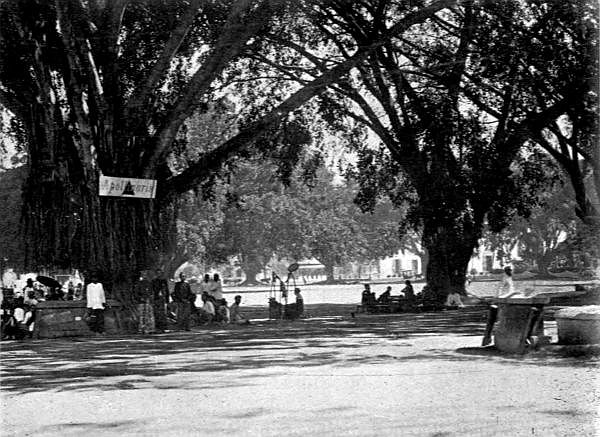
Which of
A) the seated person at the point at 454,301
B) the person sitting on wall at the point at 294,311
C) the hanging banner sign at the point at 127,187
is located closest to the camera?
the hanging banner sign at the point at 127,187

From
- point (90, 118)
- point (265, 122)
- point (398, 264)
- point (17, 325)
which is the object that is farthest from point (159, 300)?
point (398, 264)

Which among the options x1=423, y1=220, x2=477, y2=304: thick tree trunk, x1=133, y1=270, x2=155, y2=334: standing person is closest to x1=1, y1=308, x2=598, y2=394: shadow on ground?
x1=133, y1=270, x2=155, y2=334: standing person

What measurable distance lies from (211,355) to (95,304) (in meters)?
5.17

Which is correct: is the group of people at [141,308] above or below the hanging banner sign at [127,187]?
below

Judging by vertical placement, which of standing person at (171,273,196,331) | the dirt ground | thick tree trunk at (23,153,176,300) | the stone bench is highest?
thick tree trunk at (23,153,176,300)

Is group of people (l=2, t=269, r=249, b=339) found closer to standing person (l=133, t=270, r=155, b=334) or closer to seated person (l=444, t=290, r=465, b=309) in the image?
standing person (l=133, t=270, r=155, b=334)

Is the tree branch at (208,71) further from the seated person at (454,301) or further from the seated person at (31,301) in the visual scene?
the seated person at (454,301)

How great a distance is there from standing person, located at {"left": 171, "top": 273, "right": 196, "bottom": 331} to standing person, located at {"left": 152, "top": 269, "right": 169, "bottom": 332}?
1.15 ft

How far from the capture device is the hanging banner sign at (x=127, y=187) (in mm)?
17298

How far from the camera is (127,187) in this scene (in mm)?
17531

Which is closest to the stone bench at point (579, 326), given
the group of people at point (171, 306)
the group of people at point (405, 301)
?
the group of people at point (171, 306)

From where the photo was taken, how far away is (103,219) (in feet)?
57.9

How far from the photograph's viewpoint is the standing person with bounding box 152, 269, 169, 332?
59.4 ft

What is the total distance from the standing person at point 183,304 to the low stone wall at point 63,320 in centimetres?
169
